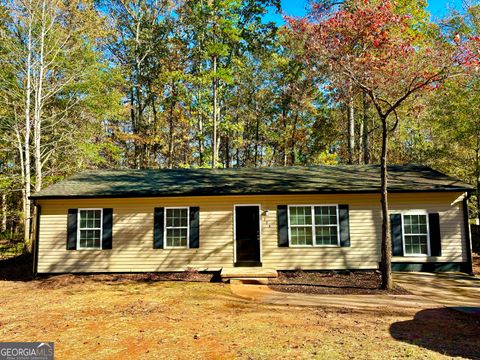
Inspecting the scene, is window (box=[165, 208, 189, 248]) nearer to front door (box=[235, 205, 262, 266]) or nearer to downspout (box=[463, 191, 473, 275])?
front door (box=[235, 205, 262, 266])

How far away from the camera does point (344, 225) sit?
1096 cm

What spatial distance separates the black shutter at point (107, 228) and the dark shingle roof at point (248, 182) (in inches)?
28.0

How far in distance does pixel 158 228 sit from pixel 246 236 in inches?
126

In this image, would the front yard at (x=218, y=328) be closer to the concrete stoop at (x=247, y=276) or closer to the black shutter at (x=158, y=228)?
the concrete stoop at (x=247, y=276)

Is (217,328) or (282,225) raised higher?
(282,225)

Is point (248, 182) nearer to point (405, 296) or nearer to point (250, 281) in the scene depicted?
point (250, 281)

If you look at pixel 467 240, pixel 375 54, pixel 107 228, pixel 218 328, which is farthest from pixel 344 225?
pixel 107 228

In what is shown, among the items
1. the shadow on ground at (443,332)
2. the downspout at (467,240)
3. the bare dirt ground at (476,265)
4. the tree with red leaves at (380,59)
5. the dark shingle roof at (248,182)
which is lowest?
the bare dirt ground at (476,265)

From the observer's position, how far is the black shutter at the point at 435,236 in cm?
1076

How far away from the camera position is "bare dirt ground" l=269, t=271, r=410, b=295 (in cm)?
866

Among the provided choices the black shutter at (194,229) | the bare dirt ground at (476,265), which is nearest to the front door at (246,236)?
the black shutter at (194,229)

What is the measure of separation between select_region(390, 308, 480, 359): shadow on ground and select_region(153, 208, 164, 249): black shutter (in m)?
7.77

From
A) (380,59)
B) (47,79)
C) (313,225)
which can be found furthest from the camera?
(47,79)

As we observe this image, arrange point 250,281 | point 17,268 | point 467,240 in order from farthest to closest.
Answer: point 17,268, point 467,240, point 250,281
